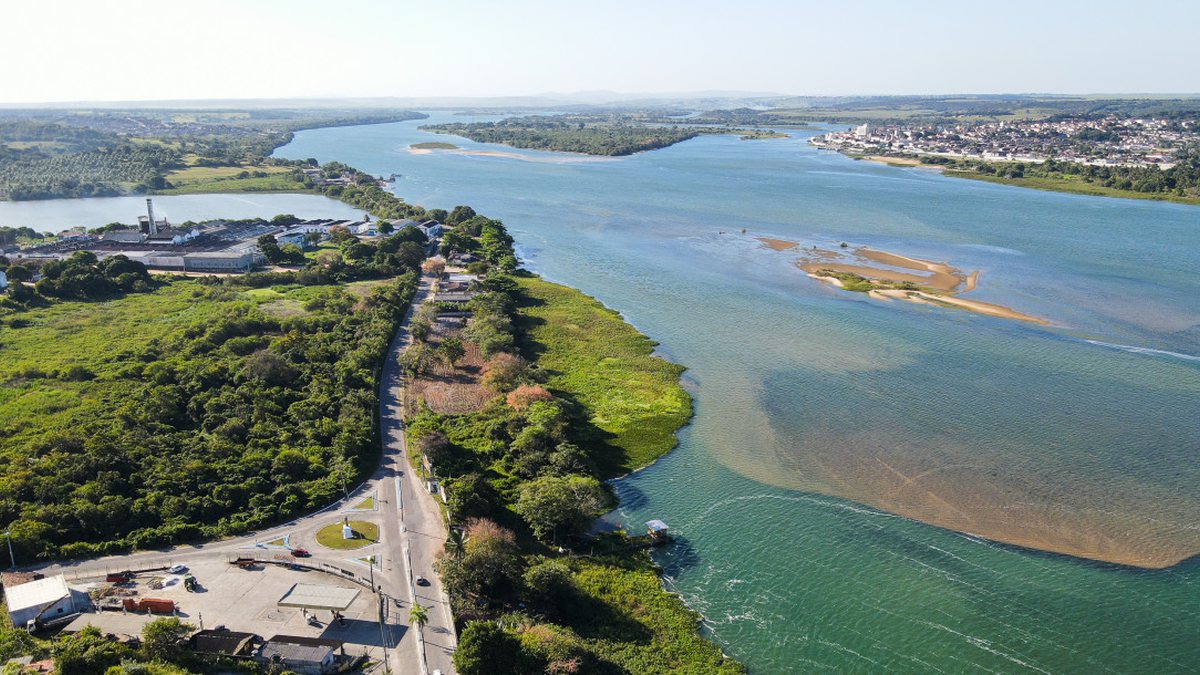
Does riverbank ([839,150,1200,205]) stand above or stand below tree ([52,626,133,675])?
above

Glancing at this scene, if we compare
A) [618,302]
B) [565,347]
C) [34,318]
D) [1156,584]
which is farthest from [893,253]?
[34,318]

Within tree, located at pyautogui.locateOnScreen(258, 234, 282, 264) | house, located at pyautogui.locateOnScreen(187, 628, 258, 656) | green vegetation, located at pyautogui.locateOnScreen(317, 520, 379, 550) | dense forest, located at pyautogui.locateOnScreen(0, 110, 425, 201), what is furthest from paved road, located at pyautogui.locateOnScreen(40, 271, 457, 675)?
dense forest, located at pyautogui.locateOnScreen(0, 110, 425, 201)

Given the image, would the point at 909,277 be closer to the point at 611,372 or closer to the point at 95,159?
the point at 611,372

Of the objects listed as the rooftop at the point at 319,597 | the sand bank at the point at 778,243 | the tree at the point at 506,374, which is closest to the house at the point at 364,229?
the tree at the point at 506,374

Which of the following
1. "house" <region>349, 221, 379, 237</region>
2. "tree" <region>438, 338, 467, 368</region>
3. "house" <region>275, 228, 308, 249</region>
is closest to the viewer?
"tree" <region>438, 338, 467, 368</region>

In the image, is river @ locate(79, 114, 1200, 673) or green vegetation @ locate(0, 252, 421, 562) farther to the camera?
green vegetation @ locate(0, 252, 421, 562)

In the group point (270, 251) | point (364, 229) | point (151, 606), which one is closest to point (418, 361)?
point (151, 606)

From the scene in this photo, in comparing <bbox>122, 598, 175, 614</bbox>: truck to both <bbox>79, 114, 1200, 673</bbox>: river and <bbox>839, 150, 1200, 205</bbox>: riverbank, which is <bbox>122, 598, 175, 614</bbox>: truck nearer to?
<bbox>79, 114, 1200, 673</bbox>: river
